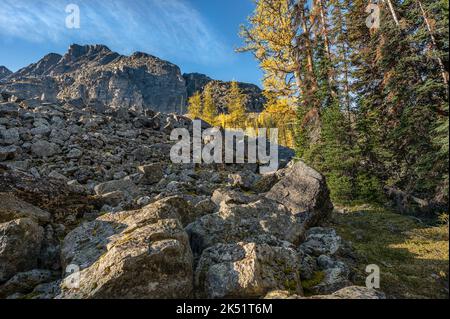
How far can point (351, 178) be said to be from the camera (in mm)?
17391

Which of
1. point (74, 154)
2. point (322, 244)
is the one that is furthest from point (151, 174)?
point (322, 244)

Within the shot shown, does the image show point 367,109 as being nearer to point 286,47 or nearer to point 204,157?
point 286,47

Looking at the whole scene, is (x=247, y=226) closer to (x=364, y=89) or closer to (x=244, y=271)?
(x=244, y=271)

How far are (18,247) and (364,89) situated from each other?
746 inches

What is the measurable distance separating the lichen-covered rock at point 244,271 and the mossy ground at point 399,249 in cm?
218

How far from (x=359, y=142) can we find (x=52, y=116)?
2257 centimetres

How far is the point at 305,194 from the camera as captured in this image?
1169 centimetres

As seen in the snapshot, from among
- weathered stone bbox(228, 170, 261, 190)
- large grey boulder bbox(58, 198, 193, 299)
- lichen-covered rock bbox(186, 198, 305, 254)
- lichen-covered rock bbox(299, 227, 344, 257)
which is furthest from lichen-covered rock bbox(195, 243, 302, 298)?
weathered stone bbox(228, 170, 261, 190)

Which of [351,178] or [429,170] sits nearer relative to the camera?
[429,170]

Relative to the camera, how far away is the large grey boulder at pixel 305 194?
36.4 feet

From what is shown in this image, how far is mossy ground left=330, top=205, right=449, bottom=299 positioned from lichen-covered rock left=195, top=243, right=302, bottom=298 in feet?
→ 7.16
